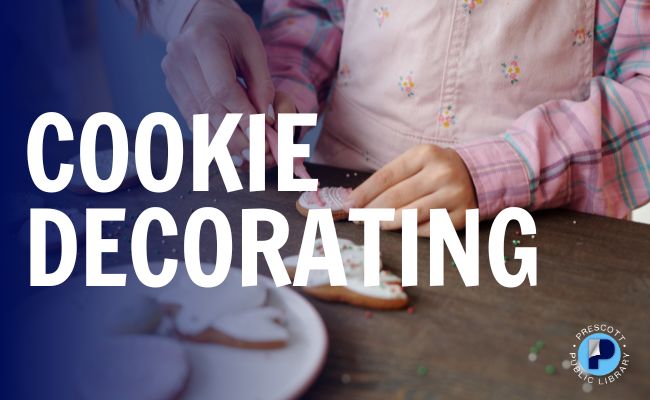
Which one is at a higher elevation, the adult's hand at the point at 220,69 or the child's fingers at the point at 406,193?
the adult's hand at the point at 220,69

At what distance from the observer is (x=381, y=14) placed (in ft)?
2.14

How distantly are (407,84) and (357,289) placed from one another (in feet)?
1.06

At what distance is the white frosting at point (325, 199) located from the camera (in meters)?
0.52

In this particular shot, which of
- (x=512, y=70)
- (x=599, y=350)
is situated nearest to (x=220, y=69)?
(x=512, y=70)

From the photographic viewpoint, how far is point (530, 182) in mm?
537

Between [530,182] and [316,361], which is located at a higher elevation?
[530,182]

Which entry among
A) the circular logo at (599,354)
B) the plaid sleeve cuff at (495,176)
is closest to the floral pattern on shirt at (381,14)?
the plaid sleeve cuff at (495,176)

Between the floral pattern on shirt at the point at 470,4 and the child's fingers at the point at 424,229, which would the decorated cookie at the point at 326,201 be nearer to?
the child's fingers at the point at 424,229

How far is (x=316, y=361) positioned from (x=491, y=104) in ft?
1.33

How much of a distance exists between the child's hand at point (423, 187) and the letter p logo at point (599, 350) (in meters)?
0.17

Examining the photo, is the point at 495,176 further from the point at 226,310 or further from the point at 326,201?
the point at 226,310

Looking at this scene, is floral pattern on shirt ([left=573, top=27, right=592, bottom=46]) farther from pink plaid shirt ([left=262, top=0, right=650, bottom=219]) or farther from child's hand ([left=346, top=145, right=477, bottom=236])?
child's hand ([left=346, top=145, right=477, bottom=236])

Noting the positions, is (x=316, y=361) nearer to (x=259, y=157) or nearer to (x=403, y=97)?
(x=259, y=157)

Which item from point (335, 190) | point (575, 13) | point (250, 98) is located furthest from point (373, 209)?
point (575, 13)
